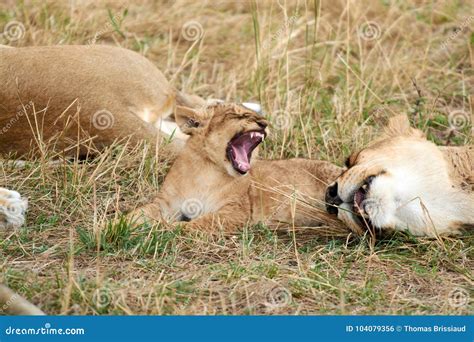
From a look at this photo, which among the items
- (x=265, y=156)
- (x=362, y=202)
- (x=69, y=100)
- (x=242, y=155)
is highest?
(x=362, y=202)

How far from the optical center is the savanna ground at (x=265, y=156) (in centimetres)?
368

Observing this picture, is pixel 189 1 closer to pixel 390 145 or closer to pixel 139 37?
pixel 139 37

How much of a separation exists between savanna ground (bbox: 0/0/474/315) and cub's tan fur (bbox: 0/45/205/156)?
13 cm

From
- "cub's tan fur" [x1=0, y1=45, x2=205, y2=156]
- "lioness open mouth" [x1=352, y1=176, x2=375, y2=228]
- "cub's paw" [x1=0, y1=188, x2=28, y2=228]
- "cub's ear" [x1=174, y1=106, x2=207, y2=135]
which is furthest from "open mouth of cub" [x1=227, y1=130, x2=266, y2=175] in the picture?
"cub's paw" [x1=0, y1=188, x2=28, y2=228]

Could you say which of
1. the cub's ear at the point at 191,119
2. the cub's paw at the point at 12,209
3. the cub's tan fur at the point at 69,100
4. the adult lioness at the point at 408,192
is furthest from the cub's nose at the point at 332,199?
the cub's paw at the point at 12,209

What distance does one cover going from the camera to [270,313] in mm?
3537

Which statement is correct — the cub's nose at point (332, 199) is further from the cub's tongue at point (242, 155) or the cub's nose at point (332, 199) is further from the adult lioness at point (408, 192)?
the cub's tongue at point (242, 155)

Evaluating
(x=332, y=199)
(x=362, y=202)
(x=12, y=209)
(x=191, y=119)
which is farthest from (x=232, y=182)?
(x=12, y=209)

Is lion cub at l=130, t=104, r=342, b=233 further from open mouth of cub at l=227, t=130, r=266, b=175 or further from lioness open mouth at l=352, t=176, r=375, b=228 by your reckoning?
lioness open mouth at l=352, t=176, r=375, b=228

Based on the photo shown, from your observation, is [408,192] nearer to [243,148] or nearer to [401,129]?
[401,129]

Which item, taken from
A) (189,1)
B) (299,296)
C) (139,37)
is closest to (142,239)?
(299,296)

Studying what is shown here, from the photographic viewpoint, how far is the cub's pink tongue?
173 inches

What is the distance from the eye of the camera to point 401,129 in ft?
14.8

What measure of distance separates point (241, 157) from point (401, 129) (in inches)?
29.9
